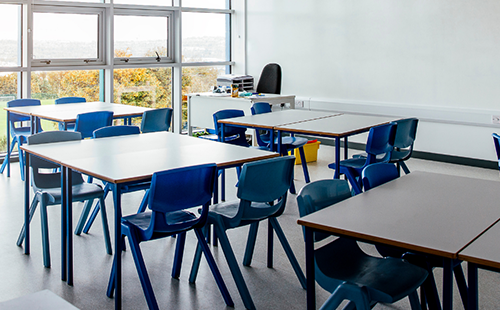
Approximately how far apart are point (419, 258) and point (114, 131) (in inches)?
110

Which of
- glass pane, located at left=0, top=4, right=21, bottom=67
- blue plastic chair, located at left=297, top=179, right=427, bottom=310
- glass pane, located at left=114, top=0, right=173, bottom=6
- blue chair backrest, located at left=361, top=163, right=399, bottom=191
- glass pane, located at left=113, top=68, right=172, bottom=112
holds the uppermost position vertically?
glass pane, located at left=114, top=0, right=173, bottom=6

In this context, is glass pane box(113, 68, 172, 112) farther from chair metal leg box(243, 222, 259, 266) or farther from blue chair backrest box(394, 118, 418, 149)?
chair metal leg box(243, 222, 259, 266)

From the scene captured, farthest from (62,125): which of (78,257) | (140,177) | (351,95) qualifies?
(351,95)

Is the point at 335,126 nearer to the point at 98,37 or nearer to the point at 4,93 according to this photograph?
the point at 98,37

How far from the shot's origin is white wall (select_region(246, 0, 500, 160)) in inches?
260

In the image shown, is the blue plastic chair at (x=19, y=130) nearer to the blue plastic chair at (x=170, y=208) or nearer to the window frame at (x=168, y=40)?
the window frame at (x=168, y=40)

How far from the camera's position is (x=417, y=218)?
226 cm

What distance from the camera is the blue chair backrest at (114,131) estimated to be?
14.1 feet

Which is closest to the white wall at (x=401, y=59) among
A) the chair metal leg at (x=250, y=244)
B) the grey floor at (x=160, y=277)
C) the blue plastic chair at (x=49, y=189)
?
the grey floor at (x=160, y=277)

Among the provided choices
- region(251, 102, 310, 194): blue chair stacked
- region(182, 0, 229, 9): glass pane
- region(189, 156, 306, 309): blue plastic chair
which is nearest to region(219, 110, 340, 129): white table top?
region(251, 102, 310, 194): blue chair stacked

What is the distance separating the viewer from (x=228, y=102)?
7.58 metres

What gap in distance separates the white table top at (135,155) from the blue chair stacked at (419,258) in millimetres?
836

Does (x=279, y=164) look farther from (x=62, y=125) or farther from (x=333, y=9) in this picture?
(x=333, y=9)

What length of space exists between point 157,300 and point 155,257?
26.8 inches
